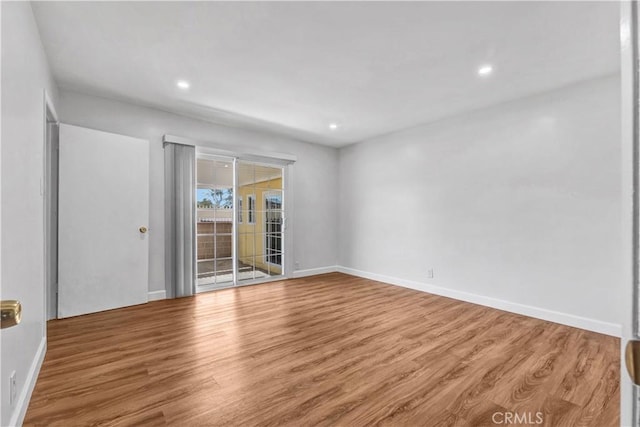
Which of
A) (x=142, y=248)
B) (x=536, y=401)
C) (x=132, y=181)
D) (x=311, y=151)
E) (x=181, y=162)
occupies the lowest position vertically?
(x=536, y=401)

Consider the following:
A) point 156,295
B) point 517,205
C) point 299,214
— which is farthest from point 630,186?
point 299,214

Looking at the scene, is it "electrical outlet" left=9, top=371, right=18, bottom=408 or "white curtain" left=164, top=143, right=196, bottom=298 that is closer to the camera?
"electrical outlet" left=9, top=371, right=18, bottom=408

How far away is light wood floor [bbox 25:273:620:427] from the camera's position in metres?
1.69

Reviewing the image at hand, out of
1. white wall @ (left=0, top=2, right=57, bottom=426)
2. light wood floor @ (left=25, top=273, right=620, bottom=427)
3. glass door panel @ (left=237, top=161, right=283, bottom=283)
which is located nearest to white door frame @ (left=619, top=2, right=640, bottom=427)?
light wood floor @ (left=25, top=273, right=620, bottom=427)

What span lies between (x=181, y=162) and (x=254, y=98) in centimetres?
141

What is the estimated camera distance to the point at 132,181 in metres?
3.58

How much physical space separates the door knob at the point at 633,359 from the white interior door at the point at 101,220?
4166 mm

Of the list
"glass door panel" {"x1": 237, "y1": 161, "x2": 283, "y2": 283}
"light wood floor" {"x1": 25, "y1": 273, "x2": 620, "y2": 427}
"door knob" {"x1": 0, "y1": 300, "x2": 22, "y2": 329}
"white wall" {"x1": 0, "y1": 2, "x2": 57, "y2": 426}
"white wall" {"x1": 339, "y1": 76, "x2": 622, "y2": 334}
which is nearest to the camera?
"door knob" {"x1": 0, "y1": 300, "x2": 22, "y2": 329}

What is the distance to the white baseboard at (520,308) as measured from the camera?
284 cm

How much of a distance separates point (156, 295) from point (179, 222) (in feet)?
3.28

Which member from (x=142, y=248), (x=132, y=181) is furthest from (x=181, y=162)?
(x=142, y=248)

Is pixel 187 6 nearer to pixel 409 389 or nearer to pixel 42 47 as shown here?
pixel 42 47

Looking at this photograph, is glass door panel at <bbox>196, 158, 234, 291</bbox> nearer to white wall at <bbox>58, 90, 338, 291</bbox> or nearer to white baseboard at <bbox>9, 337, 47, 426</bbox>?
white wall at <bbox>58, 90, 338, 291</bbox>

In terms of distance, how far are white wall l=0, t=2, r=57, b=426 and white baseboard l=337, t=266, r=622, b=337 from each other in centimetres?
380
